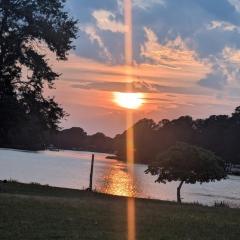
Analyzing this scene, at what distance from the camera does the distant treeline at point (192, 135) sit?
496 ft

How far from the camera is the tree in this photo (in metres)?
36.4

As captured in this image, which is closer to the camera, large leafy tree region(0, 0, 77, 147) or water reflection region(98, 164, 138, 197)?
large leafy tree region(0, 0, 77, 147)

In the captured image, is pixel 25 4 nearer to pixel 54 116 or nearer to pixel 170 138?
pixel 54 116

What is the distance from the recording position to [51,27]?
96.1 ft

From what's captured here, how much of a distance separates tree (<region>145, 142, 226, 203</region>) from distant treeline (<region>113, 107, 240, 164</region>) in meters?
106

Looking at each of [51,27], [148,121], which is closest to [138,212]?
[51,27]

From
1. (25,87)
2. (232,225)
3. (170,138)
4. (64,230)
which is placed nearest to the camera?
(64,230)

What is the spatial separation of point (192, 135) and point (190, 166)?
126 m

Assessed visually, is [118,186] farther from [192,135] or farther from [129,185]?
[192,135]

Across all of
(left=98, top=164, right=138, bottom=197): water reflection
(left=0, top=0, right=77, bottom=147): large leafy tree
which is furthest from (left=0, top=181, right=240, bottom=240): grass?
(left=98, top=164, right=138, bottom=197): water reflection

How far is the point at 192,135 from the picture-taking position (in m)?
162

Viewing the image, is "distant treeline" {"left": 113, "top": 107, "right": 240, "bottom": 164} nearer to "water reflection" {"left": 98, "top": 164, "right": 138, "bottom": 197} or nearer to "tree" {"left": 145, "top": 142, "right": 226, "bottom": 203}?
"water reflection" {"left": 98, "top": 164, "right": 138, "bottom": 197}

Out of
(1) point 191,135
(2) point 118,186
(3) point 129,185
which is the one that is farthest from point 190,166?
(1) point 191,135

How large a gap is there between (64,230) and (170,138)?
499ft
